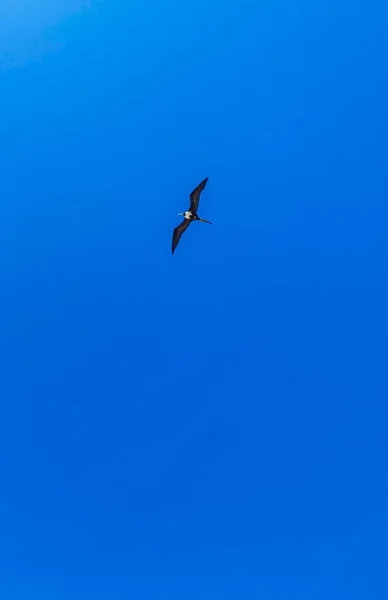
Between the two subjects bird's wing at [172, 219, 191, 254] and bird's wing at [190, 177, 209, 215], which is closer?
bird's wing at [190, 177, 209, 215]

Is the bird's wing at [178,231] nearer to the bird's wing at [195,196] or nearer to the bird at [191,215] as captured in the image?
the bird at [191,215]

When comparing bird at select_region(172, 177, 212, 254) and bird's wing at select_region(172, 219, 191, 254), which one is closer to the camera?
bird at select_region(172, 177, 212, 254)

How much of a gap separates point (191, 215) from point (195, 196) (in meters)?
0.59

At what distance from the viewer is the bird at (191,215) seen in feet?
36.9

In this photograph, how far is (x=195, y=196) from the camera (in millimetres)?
11398

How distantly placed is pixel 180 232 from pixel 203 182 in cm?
158

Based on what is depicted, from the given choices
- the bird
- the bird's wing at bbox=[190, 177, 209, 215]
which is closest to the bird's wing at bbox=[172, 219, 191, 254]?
the bird

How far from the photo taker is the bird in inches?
443

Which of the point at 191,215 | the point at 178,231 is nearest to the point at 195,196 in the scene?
the point at 191,215

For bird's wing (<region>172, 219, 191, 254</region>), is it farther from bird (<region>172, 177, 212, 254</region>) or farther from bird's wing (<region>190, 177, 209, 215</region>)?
bird's wing (<region>190, 177, 209, 215</region>)

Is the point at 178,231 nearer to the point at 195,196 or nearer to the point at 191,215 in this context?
the point at 191,215

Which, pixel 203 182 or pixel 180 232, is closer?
pixel 203 182

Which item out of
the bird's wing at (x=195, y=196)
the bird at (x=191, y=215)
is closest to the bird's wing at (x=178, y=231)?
the bird at (x=191, y=215)

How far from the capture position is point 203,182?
11117mm
